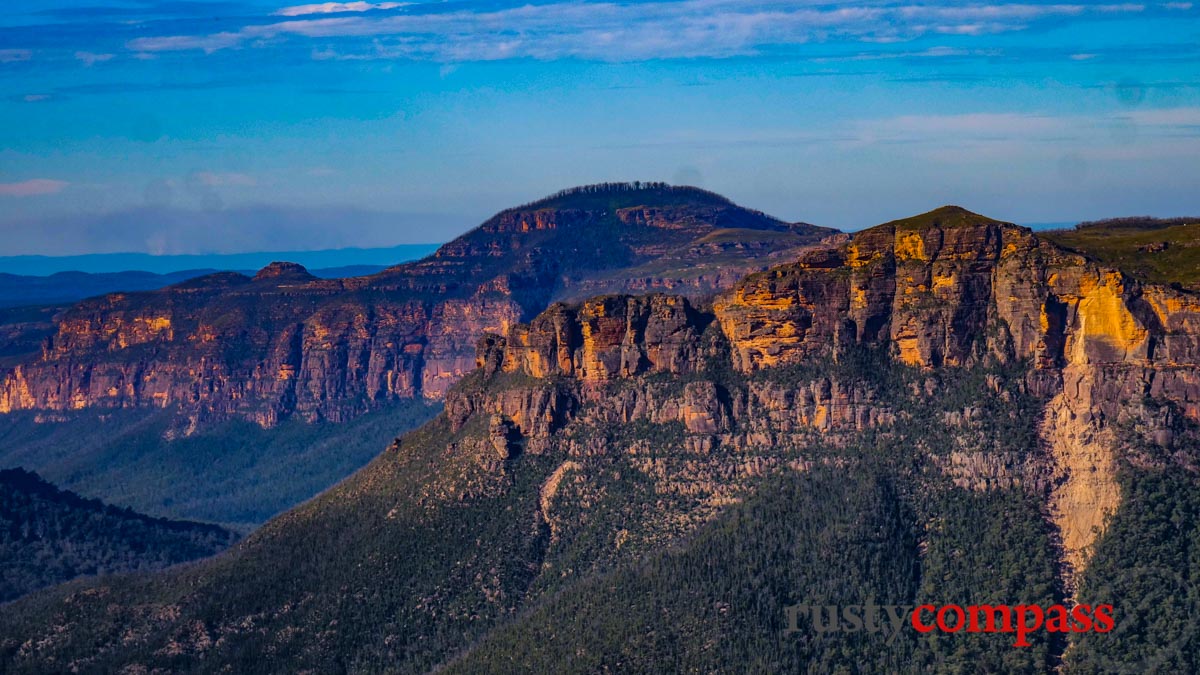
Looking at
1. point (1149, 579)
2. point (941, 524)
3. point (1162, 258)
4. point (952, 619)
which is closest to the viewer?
point (1149, 579)

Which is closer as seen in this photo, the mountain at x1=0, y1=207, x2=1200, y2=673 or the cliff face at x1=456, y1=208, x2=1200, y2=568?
the mountain at x1=0, y1=207, x2=1200, y2=673

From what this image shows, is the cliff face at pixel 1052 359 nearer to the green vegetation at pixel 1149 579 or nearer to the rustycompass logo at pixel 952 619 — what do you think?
the green vegetation at pixel 1149 579

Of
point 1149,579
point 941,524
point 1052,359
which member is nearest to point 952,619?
point 941,524

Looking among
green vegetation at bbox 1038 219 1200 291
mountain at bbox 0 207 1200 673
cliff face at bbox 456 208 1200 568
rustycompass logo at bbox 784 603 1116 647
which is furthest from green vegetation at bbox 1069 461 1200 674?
green vegetation at bbox 1038 219 1200 291

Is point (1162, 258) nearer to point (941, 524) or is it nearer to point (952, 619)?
point (941, 524)

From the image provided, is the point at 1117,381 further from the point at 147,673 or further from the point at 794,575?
the point at 147,673

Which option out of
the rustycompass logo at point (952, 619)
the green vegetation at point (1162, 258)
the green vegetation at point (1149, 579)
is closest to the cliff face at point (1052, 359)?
the green vegetation at point (1149, 579)

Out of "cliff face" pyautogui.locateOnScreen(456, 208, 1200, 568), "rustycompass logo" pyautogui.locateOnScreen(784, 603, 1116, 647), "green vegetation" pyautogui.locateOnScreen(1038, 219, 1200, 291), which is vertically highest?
"green vegetation" pyautogui.locateOnScreen(1038, 219, 1200, 291)

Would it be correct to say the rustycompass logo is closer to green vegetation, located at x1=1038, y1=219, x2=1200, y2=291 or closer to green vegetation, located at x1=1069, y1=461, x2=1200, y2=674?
green vegetation, located at x1=1069, y1=461, x2=1200, y2=674

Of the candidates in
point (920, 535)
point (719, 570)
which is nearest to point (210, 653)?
point (719, 570)
